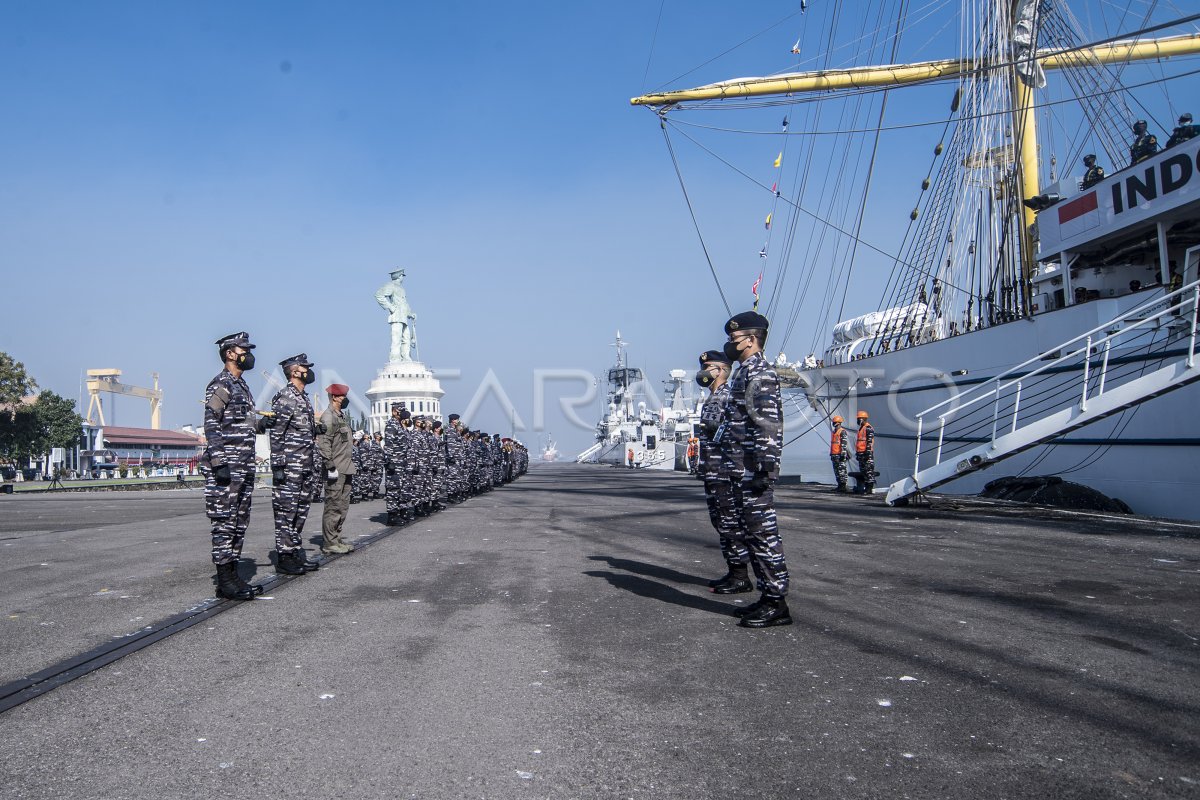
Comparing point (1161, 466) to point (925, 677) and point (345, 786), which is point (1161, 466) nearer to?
point (925, 677)

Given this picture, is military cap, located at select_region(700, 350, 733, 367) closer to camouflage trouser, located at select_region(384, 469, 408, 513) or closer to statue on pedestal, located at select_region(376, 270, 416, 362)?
camouflage trouser, located at select_region(384, 469, 408, 513)

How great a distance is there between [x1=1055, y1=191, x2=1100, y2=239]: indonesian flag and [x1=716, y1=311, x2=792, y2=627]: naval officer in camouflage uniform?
1453 centimetres

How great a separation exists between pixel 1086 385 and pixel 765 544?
9.46m

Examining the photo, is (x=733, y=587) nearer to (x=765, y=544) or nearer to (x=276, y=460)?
(x=765, y=544)

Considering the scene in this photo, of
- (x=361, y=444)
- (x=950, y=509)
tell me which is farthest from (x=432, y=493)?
(x=950, y=509)

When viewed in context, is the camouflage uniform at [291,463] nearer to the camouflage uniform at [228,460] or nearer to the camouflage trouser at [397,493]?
the camouflage uniform at [228,460]

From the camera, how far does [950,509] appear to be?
14.0 metres

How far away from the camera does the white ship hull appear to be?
44.8 feet

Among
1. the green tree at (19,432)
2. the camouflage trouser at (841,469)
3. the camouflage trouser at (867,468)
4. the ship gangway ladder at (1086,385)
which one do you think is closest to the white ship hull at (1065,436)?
the ship gangway ladder at (1086,385)

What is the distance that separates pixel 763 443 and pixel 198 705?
3519 millimetres

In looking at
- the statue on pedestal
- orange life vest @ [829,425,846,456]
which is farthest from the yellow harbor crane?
orange life vest @ [829,425,846,456]

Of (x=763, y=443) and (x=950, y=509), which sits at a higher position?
(x=763, y=443)

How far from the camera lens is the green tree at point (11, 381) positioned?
47.6m

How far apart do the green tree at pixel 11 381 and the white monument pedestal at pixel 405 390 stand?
103 ft
